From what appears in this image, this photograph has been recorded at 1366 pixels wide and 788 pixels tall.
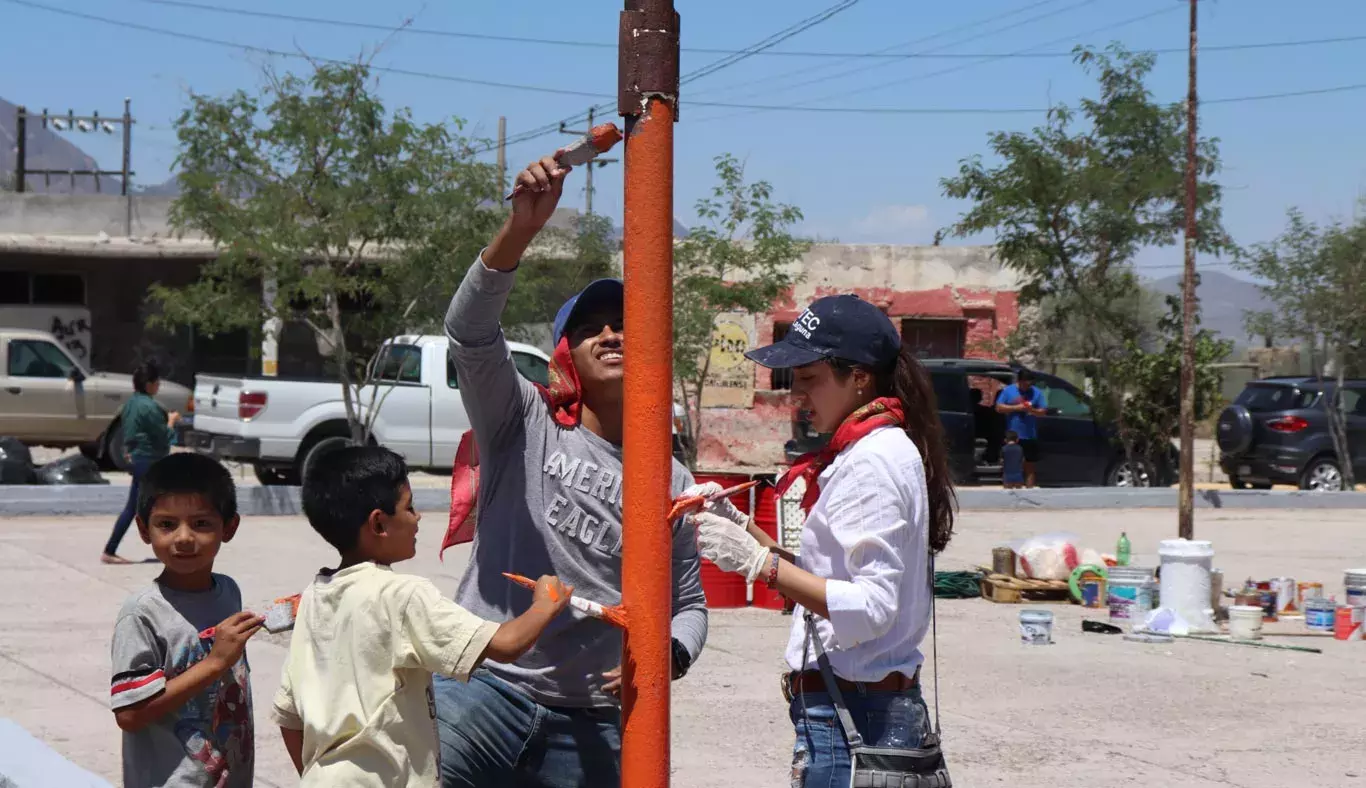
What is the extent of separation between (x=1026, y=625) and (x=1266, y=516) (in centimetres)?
1037

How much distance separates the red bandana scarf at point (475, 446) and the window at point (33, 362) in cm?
1928

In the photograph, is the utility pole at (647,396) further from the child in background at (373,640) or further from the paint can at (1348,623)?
the paint can at (1348,623)

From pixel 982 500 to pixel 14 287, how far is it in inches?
749

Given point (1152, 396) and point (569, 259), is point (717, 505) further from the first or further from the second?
point (569, 259)

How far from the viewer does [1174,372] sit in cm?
2089

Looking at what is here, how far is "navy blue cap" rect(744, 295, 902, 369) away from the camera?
3.37m

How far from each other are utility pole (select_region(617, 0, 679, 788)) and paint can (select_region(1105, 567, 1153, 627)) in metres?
8.94

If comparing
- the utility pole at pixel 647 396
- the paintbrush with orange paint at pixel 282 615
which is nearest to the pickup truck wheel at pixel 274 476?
the paintbrush with orange paint at pixel 282 615

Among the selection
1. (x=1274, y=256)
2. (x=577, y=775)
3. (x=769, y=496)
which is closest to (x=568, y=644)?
(x=577, y=775)

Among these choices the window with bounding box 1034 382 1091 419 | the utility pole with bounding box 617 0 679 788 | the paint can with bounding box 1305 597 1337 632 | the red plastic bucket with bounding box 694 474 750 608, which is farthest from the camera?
the window with bounding box 1034 382 1091 419

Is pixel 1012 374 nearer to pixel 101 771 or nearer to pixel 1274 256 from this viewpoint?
pixel 1274 256

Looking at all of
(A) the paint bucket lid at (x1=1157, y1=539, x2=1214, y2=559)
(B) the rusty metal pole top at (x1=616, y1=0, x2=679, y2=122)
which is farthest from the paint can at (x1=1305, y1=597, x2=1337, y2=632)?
(B) the rusty metal pole top at (x1=616, y1=0, x2=679, y2=122)

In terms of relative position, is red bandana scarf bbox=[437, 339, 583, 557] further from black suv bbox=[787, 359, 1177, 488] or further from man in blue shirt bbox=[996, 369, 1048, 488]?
black suv bbox=[787, 359, 1177, 488]

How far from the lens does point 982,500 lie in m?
19.1
